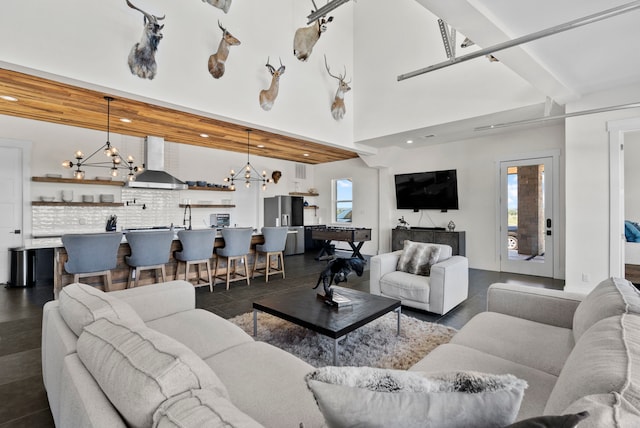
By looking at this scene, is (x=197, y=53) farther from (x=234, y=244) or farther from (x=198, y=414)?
(x=198, y=414)

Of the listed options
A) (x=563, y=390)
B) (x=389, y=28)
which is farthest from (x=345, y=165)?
(x=563, y=390)

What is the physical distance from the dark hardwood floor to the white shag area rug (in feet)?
1.32

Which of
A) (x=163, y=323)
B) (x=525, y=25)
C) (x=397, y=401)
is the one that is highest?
(x=525, y=25)

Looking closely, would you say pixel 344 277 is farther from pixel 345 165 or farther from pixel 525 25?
pixel 345 165

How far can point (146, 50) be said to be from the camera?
3607 mm

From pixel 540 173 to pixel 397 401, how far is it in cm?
632

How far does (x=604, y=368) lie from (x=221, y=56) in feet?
16.0

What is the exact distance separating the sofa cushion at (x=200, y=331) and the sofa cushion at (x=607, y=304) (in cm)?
180

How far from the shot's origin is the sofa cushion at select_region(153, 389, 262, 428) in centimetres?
66

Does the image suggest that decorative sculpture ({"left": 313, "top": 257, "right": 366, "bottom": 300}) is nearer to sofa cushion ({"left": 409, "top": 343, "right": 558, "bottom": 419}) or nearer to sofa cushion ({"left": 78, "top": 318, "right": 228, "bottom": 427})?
sofa cushion ({"left": 409, "top": 343, "right": 558, "bottom": 419})

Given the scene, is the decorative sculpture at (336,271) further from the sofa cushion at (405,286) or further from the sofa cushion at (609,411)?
the sofa cushion at (609,411)

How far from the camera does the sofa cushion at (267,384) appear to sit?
1.12 m

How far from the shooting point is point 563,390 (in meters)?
0.89

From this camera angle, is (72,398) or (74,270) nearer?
(72,398)
